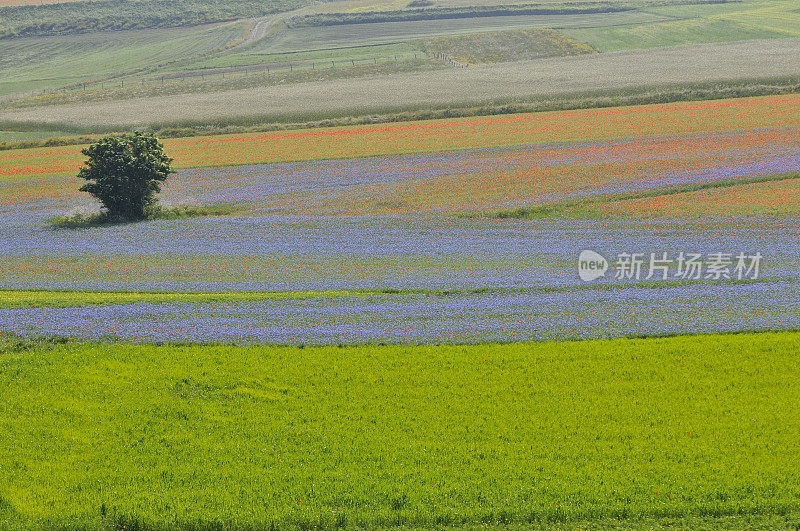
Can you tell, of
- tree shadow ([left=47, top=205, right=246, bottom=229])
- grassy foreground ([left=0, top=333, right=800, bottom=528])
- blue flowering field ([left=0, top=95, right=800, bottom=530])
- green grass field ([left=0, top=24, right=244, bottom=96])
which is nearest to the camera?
grassy foreground ([left=0, top=333, right=800, bottom=528])

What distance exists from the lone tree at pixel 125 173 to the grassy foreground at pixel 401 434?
23.7m

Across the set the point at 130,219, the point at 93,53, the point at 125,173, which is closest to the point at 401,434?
the point at 125,173

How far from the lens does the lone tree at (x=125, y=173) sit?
5078 cm

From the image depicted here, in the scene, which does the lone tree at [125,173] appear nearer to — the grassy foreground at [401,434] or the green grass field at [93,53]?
the grassy foreground at [401,434]

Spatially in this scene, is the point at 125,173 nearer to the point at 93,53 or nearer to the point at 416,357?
the point at 416,357

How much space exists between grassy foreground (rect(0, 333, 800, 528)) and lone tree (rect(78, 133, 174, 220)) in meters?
23.7

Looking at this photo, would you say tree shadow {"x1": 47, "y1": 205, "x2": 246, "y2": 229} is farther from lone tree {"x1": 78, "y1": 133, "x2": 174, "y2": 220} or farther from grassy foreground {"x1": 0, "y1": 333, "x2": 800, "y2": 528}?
grassy foreground {"x1": 0, "y1": 333, "x2": 800, "y2": 528}

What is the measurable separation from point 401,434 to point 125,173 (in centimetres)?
3670

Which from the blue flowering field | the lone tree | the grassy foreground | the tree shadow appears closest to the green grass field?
the tree shadow

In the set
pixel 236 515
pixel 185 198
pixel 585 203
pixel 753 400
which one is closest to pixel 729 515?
pixel 753 400

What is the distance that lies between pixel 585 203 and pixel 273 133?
39.6 m

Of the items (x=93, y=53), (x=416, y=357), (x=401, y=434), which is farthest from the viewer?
(x=93, y=53)

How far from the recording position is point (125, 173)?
50.9m

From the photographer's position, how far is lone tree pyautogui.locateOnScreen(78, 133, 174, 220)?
5078 centimetres
